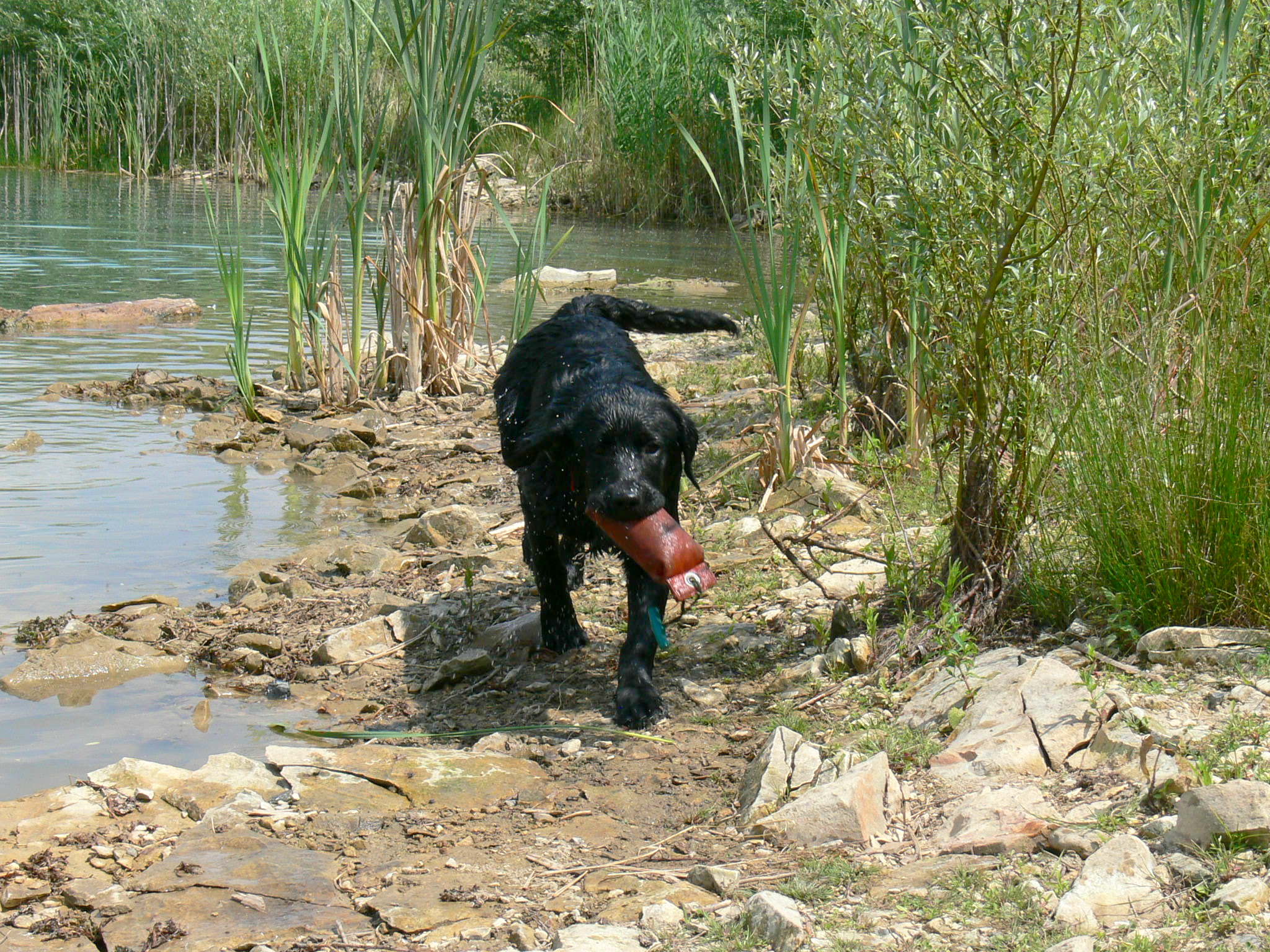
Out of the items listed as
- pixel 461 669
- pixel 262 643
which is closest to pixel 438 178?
pixel 262 643

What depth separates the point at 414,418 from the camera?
8531 millimetres

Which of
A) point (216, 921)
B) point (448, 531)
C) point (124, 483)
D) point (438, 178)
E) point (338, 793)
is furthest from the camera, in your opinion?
point (438, 178)

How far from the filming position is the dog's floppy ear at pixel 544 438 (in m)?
4.34

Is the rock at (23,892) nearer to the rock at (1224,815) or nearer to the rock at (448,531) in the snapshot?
the rock at (1224,815)

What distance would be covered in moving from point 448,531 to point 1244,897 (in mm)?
4382

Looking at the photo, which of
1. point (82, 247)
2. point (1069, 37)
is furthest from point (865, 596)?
point (82, 247)

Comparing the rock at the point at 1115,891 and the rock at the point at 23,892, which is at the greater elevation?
the rock at the point at 1115,891

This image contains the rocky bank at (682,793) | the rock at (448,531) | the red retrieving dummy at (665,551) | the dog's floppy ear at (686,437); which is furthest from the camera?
the rock at (448,531)

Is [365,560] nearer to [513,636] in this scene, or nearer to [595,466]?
[513,636]

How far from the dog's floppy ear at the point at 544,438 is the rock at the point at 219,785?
1.48 metres

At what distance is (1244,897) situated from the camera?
7.35ft

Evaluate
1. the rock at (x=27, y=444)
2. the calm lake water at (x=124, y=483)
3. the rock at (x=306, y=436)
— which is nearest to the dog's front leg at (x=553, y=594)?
the calm lake water at (x=124, y=483)

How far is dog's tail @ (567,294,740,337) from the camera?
5.75 m

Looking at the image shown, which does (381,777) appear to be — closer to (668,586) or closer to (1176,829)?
(668,586)
